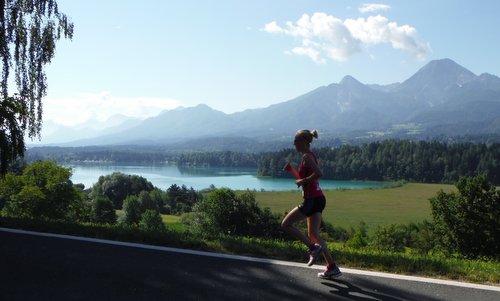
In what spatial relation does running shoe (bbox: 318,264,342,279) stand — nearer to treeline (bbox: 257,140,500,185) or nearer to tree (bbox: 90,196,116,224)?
tree (bbox: 90,196,116,224)

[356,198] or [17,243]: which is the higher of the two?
[17,243]

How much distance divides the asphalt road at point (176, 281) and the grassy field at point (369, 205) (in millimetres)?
58740

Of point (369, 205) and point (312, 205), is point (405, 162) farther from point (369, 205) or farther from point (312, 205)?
point (312, 205)

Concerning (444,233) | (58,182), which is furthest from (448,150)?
(58,182)

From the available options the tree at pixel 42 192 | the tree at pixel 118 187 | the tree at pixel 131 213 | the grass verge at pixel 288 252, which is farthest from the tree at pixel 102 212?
the grass verge at pixel 288 252

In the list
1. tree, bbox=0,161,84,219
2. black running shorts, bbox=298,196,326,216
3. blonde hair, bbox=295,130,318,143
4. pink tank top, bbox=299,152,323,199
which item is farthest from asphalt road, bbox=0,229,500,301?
tree, bbox=0,161,84,219

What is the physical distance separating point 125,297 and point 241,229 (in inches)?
1132

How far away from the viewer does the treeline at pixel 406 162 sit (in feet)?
458

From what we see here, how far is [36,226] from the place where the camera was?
30.1ft

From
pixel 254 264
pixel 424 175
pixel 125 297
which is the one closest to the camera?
pixel 125 297

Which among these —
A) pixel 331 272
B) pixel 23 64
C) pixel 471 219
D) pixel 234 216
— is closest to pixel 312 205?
pixel 331 272

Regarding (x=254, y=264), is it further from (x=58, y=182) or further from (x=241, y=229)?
(x=58, y=182)

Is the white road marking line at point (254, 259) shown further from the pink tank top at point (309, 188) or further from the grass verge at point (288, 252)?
the pink tank top at point (309, 188)

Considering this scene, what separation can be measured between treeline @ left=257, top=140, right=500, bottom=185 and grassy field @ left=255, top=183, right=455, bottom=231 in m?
30.4
